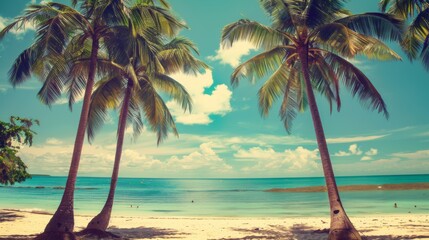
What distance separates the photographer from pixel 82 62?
11148mm

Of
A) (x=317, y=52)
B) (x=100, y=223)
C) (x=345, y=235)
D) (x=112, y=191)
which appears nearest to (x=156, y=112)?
(x=112, y=191)

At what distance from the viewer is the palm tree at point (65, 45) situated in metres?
9.05

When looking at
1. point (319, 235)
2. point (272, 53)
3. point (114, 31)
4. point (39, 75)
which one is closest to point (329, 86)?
point (272, 53)

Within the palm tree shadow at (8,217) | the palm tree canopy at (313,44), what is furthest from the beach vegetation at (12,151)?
the palm tree canopy at (313,44)

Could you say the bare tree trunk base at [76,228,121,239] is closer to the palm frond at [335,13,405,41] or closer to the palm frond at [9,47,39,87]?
the palm frond at [9,47,39,87]

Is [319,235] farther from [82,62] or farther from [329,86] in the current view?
[82,62]

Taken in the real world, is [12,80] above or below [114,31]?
below

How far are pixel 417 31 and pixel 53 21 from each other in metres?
11.5

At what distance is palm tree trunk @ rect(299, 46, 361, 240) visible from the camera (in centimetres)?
891

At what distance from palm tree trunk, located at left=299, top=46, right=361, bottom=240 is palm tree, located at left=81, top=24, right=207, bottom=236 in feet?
17.0

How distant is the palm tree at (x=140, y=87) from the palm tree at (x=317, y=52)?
2794 mm

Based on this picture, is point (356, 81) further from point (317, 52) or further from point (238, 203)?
point (238, 203)

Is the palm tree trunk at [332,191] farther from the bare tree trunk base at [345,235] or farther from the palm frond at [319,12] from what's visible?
the palm frond at [319,12]

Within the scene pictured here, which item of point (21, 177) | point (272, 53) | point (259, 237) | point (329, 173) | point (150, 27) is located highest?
point (150, 27)
